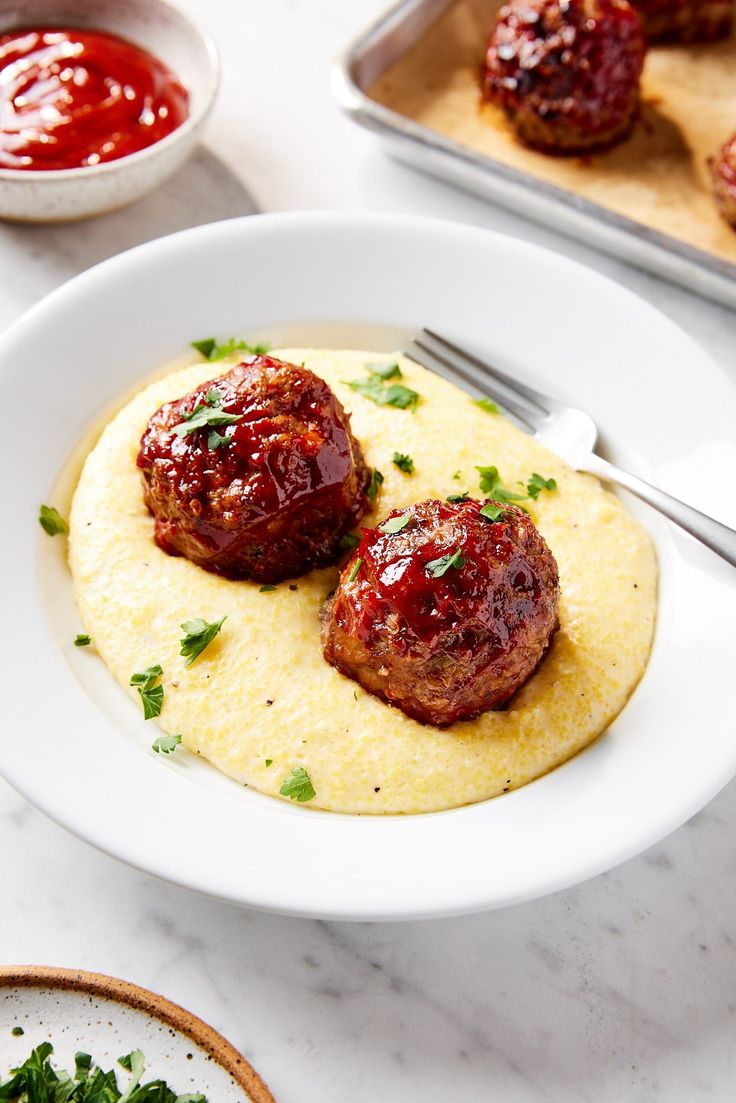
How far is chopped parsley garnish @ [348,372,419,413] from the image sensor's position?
5.83 metres

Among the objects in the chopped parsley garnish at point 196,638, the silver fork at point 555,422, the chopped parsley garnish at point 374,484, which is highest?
the silver fork at point 555,422

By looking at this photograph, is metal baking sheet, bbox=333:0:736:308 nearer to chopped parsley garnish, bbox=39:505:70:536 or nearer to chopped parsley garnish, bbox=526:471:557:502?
chopped parsley garnish, bbox=526:471:557:502

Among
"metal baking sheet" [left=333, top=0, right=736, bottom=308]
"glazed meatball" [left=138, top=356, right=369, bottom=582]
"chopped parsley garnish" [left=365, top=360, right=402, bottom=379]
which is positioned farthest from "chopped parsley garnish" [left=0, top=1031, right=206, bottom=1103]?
"metal baking sheet" [left=333, top=0, right=736, bottom=308]

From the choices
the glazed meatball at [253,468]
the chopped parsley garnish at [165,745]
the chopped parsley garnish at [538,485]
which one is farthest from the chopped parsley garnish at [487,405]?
the chopped parsley garnish at [165,745]

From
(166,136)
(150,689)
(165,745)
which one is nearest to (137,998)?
(165,745)

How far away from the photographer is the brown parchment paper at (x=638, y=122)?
25.4ft

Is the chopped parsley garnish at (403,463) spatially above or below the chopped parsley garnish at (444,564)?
below

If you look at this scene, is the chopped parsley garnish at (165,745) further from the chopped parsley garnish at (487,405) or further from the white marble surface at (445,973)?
the chopped parsley garnish at (487,405)

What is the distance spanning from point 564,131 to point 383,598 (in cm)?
474

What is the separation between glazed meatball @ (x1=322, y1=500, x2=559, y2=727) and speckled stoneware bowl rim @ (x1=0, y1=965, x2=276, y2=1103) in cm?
149

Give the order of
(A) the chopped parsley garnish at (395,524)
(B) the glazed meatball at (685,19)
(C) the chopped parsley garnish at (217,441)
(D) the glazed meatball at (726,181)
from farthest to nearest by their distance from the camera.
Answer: (B) the glazed meatball at (685,19) < (D) the glazed meatball at (726,181) < (C) the chopped parsley garnish at (217,441) < (A) the chopped parsley garnish at (395,524)

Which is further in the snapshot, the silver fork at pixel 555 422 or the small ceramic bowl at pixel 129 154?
the small ceramic bowl at pixel 129 154

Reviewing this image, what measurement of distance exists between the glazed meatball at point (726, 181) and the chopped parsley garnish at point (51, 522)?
191 inches

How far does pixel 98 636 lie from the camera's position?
5.09m
